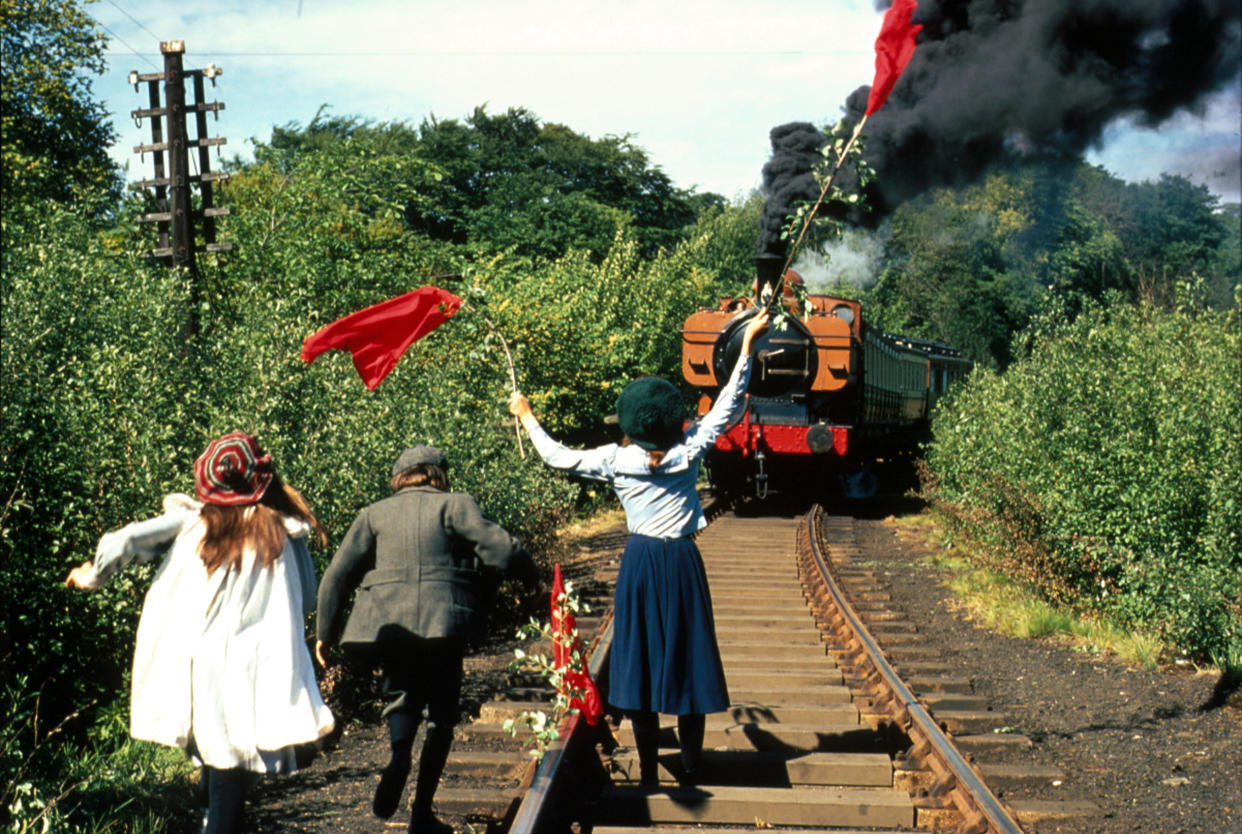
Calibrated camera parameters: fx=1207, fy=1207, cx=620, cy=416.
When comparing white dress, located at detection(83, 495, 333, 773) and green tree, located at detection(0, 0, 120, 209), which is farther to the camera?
green tree, located at detection(0, 0, 120, 209)

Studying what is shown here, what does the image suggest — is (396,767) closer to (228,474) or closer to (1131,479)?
(228,474)

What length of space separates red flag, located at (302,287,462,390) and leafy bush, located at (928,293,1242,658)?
5.39 m

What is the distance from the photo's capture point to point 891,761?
18.1 ft

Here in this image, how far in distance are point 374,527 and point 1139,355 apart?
8.08 metres

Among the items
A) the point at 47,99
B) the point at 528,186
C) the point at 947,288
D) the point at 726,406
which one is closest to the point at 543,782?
the point at 726,406

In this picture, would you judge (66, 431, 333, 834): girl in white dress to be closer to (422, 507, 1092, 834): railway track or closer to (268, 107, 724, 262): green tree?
(422, 507, 1092, 834): railway track

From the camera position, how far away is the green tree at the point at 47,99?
24953 millimetres

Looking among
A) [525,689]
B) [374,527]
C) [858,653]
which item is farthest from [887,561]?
[374,527]

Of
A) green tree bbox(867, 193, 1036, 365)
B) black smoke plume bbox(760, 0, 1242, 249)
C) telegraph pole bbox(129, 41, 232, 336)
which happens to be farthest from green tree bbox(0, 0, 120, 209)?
green tree bbox(867, 193, 1036, 365)

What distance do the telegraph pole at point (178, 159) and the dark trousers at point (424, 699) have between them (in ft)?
34.5

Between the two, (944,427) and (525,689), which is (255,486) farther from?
(944,427)

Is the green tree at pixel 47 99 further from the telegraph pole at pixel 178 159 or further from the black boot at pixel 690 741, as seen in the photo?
the black boot at pixel 690 741

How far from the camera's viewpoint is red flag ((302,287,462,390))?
581cm

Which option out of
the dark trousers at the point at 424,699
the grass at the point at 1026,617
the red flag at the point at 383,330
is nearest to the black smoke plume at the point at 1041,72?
the grass at the point at 1026,617
